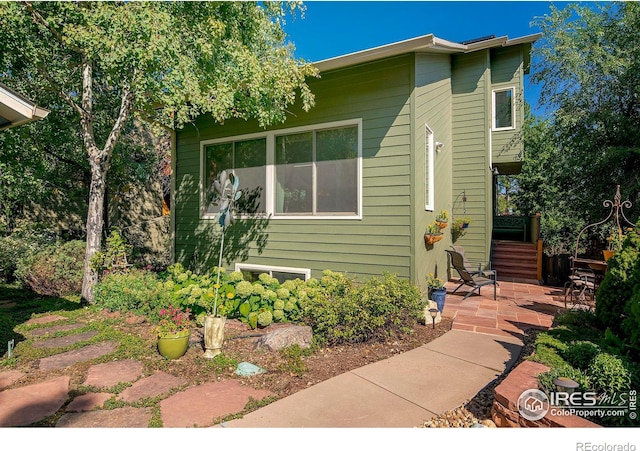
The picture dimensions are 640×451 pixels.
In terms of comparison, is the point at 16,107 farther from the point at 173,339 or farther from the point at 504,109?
the point at 504,109

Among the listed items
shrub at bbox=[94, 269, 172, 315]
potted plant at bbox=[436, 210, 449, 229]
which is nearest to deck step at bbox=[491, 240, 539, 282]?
potted plant at bbox=[436, 210, 449, 229]

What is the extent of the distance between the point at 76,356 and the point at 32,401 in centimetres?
104

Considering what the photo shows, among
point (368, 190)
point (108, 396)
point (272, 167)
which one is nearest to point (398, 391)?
point (108, 396)

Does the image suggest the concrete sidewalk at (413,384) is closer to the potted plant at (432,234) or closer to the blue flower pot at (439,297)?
the blue flower pot at (439,297)

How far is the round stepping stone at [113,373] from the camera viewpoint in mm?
3096

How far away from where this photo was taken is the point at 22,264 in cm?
709

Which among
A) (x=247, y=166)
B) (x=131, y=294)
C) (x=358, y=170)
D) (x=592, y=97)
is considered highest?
(x=592, y=97)

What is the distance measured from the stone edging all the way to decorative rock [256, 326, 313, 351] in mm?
2046

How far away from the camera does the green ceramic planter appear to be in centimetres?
359

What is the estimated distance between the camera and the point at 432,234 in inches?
230

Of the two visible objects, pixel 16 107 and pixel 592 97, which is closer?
pixel 16 107

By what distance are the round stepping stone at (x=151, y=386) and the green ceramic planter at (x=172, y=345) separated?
0.29 metres

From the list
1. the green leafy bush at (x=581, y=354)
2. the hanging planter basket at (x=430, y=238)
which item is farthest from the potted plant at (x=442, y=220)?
the green leafy bush at (x=581, y=354)

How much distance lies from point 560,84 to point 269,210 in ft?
25.2
